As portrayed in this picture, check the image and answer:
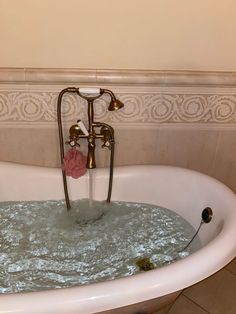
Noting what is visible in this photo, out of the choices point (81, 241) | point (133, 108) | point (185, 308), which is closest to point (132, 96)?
point (133, 108)

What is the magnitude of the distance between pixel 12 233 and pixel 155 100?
2.62 ft

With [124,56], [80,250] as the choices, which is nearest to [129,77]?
[124,56]

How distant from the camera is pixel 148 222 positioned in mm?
1591

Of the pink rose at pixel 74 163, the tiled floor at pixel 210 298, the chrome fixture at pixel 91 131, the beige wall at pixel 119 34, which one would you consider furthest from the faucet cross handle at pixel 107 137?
the tiled floor at pixel 210 298

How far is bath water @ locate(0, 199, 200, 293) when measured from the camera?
139 centimetres

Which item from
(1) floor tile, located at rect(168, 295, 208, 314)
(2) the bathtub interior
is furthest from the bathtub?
(1) floor tile, located at rect(168, 295, 208, 314)

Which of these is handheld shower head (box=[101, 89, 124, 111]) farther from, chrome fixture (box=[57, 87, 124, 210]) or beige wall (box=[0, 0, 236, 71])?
beige wall (box=[0, 0, 236, 71])

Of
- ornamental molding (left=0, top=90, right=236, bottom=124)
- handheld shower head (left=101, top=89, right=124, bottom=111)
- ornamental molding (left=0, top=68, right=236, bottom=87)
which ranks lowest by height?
ornamental molding (left=0, top=90, right=236, bottom=124)

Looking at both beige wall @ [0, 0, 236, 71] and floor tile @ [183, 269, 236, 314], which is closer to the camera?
beige wall @ [0, 0, 236, 71]

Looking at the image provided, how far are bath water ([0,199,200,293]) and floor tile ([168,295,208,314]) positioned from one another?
9.8 inches

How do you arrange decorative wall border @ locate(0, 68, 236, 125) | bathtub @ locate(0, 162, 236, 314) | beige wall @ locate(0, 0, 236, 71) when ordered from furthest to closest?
decorative wall border @ locate(0, 68, 236, 125) → beige wall @ locate(0, 0, 236, 71) → bathtub @ locate(0, 162, 236, 314)

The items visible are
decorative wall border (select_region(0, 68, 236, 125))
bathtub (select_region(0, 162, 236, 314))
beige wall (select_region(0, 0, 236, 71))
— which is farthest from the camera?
decorative wall border (select_region(0, 68, 236, 125))

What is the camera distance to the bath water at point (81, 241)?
1389 mm

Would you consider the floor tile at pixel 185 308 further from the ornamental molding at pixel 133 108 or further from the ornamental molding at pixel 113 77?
the ornamental molding at pixel 113 77
